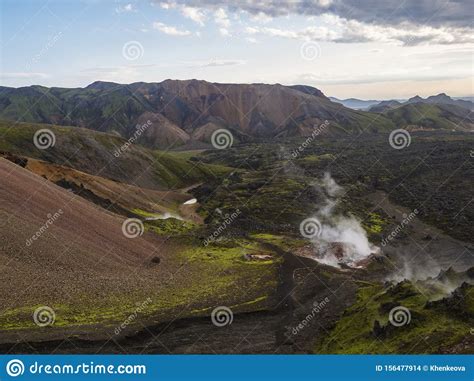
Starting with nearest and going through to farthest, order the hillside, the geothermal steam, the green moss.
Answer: the green moss → the geothermal steam → the hillside

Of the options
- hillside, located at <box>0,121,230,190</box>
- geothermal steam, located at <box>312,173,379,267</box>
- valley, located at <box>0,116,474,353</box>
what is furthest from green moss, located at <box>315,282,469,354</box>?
hillside, located at <box>0,121,230,190</box>

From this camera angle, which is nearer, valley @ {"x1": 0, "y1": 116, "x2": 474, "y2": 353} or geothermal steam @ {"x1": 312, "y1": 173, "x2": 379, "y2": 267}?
valley @ {"x1": 0, "y1": 116, "x2": 474, "y2": 353}

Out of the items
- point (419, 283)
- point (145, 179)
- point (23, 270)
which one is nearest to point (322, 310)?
point (419, 283)

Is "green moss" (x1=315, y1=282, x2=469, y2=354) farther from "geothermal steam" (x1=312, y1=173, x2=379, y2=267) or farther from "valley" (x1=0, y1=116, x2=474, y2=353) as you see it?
"geothermal steam" (x1=312, y1=173, x2=379, y2=267)

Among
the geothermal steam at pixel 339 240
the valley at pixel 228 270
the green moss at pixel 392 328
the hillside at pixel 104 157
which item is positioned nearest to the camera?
the green moss at pixel 392 328

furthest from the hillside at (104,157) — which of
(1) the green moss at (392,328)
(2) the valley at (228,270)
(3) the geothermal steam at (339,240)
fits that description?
(1) the green moss at (392,328)

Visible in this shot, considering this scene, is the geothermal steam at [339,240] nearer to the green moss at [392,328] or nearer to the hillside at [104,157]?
the green moss at [392,328]

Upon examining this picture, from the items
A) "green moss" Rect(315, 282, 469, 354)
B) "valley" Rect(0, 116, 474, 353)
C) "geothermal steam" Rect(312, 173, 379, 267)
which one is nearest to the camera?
"green moss" Rect(315, 282, 469, 354)

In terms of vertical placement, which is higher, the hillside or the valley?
the hillside
